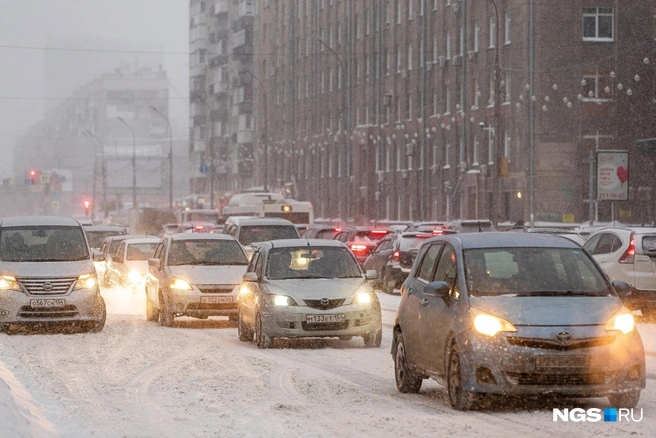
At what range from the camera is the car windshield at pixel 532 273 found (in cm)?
1210

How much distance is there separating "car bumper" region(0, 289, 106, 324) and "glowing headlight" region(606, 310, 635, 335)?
1256cm

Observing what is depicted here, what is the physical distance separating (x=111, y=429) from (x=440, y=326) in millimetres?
3003

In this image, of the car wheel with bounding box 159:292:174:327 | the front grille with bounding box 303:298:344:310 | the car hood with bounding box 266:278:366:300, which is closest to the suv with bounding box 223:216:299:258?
the car wheel with bounding box 159:292:174:327

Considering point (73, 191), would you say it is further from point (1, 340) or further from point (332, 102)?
point (1, 340)

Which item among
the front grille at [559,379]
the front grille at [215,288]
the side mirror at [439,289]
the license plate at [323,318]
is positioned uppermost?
the side mirror at [439,289]

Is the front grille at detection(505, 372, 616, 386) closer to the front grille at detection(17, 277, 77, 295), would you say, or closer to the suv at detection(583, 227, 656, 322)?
the front grille at detection(17, 277, 77, 295)

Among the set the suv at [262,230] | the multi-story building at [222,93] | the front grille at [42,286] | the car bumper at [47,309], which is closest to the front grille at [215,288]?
the car bumper at [47,309]

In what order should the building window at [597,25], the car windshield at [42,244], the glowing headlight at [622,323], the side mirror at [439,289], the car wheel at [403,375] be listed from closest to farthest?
the glowing headlight at [622,323] → the side mirror at [439,289] → the car wheel at [403,375] → the car windshield at [42,244] → the building window at [597,25]

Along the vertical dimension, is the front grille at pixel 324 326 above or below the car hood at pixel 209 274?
below

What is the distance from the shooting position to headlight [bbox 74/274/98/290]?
22938 millimetres

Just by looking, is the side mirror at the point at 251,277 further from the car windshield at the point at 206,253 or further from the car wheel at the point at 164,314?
the car windshield at the point at 206,253

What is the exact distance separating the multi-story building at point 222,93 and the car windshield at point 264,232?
81.8 meters

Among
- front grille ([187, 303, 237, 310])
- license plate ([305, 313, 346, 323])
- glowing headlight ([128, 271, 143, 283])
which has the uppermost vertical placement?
license plate ([305, 313, 346, 323])

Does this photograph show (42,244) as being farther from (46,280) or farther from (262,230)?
(262,230)
